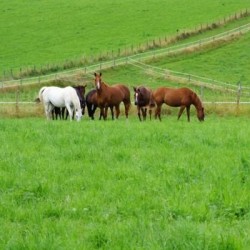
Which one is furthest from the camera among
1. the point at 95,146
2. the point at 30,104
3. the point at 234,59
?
the point at 234,59

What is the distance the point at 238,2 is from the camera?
67.7 m

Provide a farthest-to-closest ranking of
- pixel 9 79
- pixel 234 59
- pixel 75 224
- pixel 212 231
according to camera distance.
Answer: pixel 234 59, pixel 9 79, pixel 75 224, pixel 212 231

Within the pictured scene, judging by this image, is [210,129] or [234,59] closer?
[210,129]

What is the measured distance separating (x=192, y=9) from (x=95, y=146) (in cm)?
5691

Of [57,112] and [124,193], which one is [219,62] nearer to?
[57,112]

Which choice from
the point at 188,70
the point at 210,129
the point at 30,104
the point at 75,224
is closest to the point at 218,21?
the point at 188,70

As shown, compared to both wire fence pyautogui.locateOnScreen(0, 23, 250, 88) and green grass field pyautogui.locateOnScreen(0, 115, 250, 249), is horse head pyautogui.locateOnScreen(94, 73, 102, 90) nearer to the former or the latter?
green grass field pyautogui.locateOnScreen(0, 115, 250, 249)

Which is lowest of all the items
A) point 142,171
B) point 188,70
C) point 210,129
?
point 188,70

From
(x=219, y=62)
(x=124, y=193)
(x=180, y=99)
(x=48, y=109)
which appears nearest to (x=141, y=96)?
(x=180, y=99)

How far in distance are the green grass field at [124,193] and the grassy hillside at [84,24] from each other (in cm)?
3819

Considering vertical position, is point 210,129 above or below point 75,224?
below

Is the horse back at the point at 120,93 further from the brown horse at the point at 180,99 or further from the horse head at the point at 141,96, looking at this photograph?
the brown horse at the point at 180,99

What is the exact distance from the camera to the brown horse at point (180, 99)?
2486 centimetres

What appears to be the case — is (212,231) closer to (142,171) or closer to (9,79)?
(142,171)
